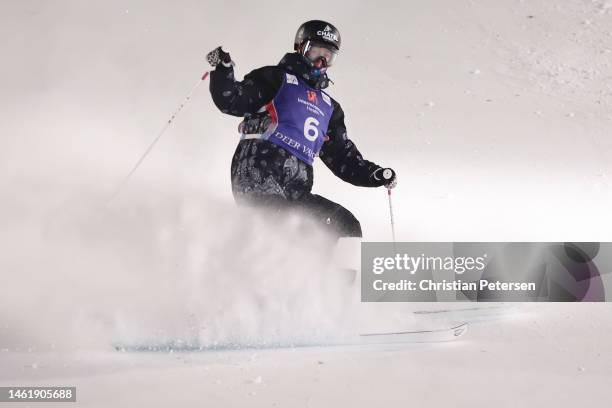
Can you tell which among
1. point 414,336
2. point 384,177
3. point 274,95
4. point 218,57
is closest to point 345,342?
point 414,336

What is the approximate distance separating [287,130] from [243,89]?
0.40 metres

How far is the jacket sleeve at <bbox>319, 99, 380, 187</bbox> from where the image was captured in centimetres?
581

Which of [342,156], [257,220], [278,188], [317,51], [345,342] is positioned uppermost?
[317,51]

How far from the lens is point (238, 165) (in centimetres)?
539

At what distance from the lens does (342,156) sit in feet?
19.3

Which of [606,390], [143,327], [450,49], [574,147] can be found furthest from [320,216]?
[450,49]

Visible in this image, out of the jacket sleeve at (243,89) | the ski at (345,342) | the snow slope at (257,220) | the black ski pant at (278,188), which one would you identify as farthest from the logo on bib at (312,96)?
the ski at (345,342)

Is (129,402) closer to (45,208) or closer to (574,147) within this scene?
(45,208)

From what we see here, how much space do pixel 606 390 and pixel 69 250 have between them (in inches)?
136

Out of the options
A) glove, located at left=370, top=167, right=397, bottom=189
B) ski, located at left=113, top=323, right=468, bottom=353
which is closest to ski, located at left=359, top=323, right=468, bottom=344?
ski, located at left=113, top=323, right=468, bottom=353

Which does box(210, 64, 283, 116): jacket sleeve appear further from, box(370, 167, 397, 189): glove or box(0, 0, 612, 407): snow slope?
box(370, 167, 397, 189): glove

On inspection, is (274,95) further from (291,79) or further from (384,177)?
(384,177)

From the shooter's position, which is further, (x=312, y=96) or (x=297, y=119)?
(x=312, y=96)

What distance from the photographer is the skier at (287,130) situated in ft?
17.4
